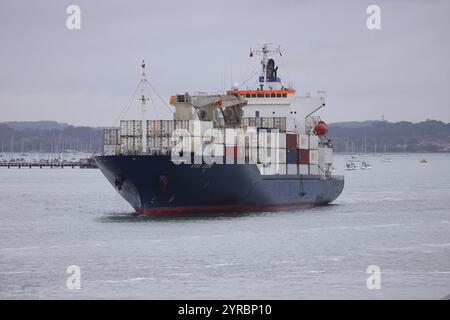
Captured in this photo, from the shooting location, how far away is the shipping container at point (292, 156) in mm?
61344

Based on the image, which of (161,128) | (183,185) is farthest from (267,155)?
(183,185)

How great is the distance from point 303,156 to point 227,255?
88.6 feet

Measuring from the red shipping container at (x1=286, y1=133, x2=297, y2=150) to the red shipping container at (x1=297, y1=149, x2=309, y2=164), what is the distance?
795 millimetres

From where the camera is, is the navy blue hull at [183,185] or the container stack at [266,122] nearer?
the navy blue hull at [183,185]

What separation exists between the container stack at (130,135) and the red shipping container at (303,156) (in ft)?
42.7

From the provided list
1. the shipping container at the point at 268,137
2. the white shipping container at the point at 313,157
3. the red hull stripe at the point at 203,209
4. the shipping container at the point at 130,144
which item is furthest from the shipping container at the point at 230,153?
the white shipping container at the point at 313,157

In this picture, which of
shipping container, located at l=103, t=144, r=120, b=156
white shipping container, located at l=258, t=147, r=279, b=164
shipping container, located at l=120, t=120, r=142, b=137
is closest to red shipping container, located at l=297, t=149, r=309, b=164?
white shipping container, located at l=258, t=147, r=279, b=164

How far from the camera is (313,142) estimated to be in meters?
66.6

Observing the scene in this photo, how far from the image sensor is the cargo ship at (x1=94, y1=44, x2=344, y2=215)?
51312 millimetres

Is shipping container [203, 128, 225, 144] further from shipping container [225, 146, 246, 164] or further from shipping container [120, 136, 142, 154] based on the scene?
shipping container [120, 136, 142, 154]

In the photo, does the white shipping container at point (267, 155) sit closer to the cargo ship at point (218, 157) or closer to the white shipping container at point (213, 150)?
the cargo ship at point (218, 157)
